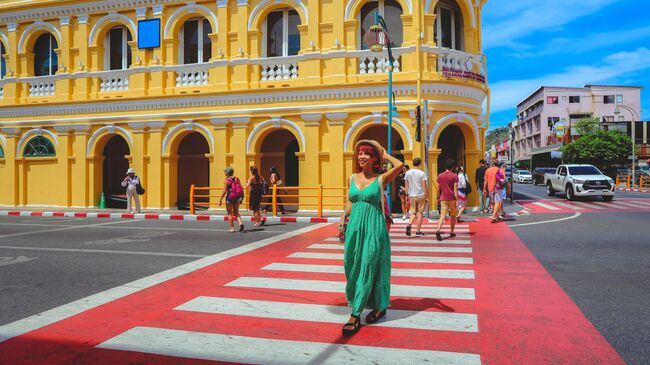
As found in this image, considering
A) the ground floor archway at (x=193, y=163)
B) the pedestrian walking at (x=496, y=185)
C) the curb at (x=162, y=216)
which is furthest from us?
the ground floor archway at (x=193, y=163)

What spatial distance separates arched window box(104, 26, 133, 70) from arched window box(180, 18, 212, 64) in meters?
2.65

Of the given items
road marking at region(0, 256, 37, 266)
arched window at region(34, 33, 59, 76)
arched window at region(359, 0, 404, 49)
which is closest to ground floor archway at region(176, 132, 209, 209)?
arched window at region(34, 33, 59, 76)

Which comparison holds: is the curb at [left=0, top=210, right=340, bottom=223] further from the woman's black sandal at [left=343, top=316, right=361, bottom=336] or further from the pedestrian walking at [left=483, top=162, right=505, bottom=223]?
the woman's black sandal at [left=343, top=316, right=361, bottom=336]

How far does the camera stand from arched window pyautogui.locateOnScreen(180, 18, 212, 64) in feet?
62.4

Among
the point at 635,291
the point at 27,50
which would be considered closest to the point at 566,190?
the point at 635,291

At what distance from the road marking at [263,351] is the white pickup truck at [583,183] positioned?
794 inches

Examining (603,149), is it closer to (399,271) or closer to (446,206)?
(446,206)

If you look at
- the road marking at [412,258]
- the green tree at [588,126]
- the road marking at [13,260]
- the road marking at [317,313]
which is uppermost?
the green tree at [588,126]

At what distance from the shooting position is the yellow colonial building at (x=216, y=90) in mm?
16828

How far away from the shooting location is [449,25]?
17969 mm

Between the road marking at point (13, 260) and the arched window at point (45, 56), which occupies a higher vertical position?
the arched window at point (45, 56)

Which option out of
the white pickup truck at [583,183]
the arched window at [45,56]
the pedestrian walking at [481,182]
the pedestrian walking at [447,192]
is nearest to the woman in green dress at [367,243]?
the pedestrian walking at [447,192]

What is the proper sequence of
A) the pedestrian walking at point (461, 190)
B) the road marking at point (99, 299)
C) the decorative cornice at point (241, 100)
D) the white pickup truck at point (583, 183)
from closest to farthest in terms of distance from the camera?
the road marking at point (99, 299)
the pedestrian walking at point (461, 190)
the decorative cornice at point (241, 100)
the white pickup truck at point (583, 183)

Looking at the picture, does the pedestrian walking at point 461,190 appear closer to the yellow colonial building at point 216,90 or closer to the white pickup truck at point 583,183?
the yellow colonial building at point 216,90
